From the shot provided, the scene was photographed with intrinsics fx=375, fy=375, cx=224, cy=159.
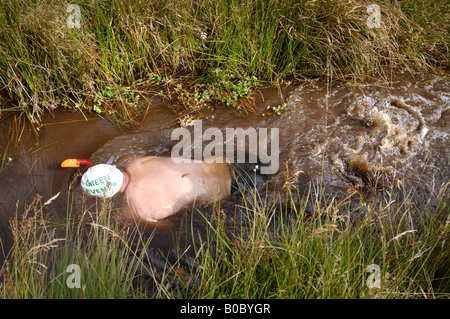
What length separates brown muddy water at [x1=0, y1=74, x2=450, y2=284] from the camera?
3102 millimetres

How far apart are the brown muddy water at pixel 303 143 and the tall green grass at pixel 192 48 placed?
0.66 feet

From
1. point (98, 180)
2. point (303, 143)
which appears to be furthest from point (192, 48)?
point (98, 180)

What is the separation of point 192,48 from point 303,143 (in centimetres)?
160

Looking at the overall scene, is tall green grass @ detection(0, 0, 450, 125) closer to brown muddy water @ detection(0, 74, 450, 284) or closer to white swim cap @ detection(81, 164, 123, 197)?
brown muddy water @ detection(0, 74, 450, 284)

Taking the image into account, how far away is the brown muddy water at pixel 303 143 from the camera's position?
3102 millimetres

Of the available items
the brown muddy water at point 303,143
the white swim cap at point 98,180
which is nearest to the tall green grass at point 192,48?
the brown muddy water at point 303,143

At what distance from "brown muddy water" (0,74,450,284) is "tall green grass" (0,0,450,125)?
201 millimetres

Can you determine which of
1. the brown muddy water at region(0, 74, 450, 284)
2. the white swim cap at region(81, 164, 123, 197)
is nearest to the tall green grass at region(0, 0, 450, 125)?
the brown muddy water at region(0, 74, 450, 284)

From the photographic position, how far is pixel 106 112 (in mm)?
3797

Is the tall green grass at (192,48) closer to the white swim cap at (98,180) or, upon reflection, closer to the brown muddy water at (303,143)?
the brown muddy water at (303,143)

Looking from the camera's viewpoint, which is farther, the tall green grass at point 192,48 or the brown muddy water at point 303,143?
the tall green grass at point 192,48

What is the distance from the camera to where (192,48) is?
405 centimetres
